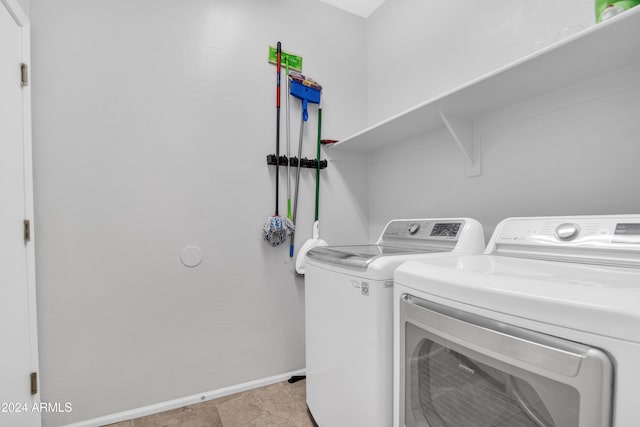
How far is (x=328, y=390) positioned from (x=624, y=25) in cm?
174

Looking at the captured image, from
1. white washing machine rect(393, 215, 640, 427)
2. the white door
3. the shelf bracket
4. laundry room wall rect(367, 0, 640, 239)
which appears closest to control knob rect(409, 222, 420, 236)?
laundry room wall rect(367, 0, 640, 239)

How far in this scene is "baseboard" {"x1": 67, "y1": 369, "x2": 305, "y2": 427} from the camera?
1538 mm

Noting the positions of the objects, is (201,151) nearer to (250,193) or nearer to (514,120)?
(250,193)

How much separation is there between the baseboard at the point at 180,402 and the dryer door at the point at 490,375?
1.26m

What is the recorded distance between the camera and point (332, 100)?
2.26 metres

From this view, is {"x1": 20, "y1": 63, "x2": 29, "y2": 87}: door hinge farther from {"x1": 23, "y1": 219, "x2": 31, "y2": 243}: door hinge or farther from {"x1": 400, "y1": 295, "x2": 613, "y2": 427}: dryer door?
{"x1": 400, "y1": 295, "x2": 613, "y2": 427}: dryer door

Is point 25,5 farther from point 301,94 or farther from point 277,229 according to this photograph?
point 277,229

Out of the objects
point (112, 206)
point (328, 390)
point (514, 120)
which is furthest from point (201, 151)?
point (514, 120)

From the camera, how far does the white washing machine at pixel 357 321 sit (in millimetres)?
1022

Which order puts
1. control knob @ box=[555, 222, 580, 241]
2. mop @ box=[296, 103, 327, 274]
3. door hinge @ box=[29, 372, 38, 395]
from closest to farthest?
control knob @ box=[555, 222, 580, 241] < door hinge @ box=[29, 372, 38, 395] < mop @ box=[296, 103, 327, 274]

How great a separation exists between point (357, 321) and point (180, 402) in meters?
1.38

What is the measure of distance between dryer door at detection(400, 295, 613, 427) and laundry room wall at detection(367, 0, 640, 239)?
917 millimetres

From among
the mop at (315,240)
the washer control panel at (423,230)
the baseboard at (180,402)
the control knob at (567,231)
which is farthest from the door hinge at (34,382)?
the control knob at (567,231)

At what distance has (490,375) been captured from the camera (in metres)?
0.69
